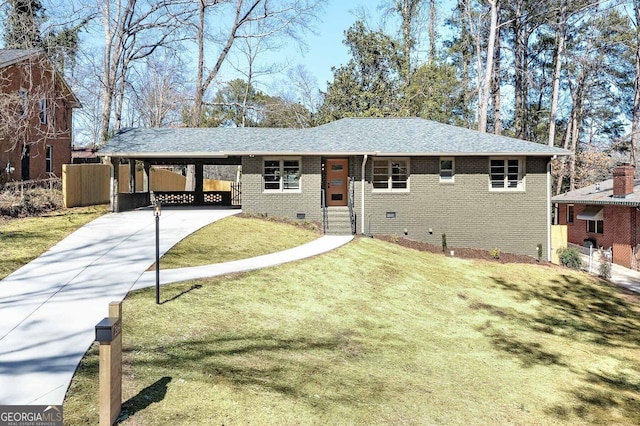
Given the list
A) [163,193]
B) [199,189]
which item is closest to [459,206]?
[199,189]

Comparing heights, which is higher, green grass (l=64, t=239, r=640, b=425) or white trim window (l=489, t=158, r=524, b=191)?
white trim window (l=489, t=158, r=524, b=191)

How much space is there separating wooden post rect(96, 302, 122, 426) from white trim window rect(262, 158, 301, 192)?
1406 centimetres

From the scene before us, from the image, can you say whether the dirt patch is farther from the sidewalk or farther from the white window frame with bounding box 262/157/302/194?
the white window frame with bounding box 262/157/302/194

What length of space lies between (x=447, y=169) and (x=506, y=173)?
247 cm

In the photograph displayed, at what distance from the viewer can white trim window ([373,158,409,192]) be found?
17.9m

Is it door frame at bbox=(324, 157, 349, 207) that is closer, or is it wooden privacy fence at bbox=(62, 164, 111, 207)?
wooden privacy fence at bbox=(62, 164, 111, 207)

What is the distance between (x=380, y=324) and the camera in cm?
829

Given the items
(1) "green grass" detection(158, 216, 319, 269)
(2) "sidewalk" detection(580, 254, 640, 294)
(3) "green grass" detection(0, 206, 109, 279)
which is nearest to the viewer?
(3) "green grass" detection(0, 206, 109, 279)

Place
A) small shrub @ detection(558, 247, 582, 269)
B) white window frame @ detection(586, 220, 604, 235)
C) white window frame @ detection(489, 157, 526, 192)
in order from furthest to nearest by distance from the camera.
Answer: white window frame @ detection(586, 220, 604, 235) → white window frame @ detection(489, 157, 526, 192) → small shrub @ detection(558, 247, 582, 269)

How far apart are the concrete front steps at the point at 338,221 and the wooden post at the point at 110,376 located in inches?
513

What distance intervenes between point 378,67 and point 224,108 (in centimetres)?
1971

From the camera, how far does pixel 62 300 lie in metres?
7.46

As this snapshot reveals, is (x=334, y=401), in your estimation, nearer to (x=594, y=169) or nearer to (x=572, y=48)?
(x=594, y=169)

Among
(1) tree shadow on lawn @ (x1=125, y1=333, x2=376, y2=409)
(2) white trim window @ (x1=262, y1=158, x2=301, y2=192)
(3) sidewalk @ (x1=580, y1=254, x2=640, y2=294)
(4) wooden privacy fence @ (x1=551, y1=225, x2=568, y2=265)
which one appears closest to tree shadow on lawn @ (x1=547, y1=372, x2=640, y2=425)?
(1) tree shadow on lawn @ (x1=125, y1=333, x2=376, y2=409)
